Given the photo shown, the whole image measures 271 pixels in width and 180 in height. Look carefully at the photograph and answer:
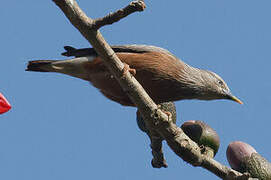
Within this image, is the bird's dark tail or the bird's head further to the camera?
the bird's head

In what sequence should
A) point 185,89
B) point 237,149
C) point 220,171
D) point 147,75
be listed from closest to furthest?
point 220,171, point 237,149, point 147,75, point 185,89

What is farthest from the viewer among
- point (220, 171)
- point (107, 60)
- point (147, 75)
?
point (147, 75)

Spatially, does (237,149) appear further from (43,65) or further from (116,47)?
(43,65)

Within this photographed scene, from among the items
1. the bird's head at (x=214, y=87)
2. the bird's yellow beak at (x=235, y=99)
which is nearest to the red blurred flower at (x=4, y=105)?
the bird's head at (x=214, y=87)

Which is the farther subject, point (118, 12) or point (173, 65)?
point (173, 65)

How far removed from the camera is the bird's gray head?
21.2 feet

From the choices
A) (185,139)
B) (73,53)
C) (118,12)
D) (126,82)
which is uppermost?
(73,53)

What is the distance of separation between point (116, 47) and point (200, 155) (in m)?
2.52

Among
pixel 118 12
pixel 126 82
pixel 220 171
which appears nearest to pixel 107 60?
pixel 126 82

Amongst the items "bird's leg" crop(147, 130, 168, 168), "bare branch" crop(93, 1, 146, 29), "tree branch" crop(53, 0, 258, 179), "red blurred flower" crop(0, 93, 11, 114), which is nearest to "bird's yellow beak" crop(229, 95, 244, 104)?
"bird's leg" crop(147, 130, 168, 168)

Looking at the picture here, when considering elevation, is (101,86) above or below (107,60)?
→ above

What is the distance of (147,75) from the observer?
5.88m

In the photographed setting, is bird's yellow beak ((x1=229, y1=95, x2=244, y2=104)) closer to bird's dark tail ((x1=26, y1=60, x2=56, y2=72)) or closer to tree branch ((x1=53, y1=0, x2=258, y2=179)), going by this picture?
tree branch ((x1=53, y1=0, x2=258, y2=179))

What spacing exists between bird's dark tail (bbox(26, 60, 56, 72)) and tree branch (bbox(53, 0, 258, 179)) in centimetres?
261
